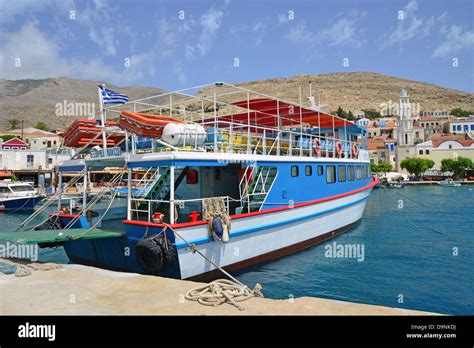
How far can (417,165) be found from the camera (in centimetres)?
7681

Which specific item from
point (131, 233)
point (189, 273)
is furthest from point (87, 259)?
point (189, 273)

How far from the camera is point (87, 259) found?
11.6m

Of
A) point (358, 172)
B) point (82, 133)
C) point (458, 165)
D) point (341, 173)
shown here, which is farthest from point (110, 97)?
point (458, 165)

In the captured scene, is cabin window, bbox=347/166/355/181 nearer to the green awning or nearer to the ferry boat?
the ferry boat

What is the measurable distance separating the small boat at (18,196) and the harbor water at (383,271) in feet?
76.8

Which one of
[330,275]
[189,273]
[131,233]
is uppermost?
[131,233]

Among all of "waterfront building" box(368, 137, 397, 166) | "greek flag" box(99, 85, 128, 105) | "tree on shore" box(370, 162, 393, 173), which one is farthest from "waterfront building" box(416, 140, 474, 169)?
"greek flag" box(99, 85, 128, 105)

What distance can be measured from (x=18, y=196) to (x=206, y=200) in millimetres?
33324

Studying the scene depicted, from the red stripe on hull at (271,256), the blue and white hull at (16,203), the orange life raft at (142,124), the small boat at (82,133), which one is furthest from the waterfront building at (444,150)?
the orange life raft at (142,124)

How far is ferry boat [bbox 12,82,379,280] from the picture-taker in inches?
385

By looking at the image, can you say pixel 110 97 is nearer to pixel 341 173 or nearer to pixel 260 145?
pixel 260 145

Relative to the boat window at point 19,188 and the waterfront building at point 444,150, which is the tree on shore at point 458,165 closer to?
the waterfront building at point 444,150

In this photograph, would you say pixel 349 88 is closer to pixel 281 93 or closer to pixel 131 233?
pixel 281 93

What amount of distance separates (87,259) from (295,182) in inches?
285
